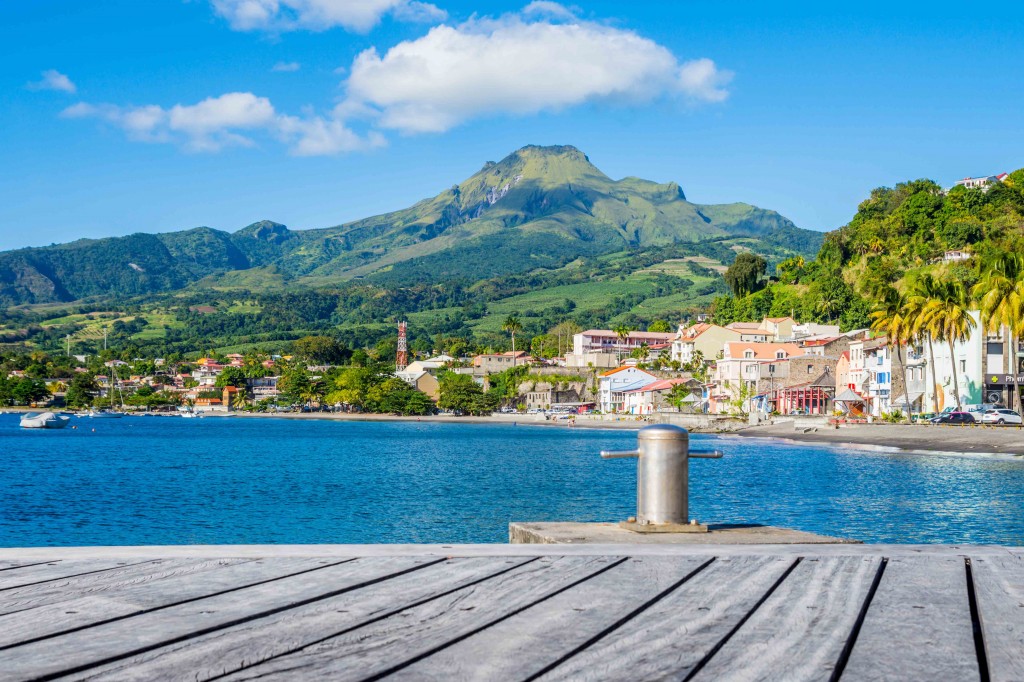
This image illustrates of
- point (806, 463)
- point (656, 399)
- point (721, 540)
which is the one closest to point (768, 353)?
point (656, 399)

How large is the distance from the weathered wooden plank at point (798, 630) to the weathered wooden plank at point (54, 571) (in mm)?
3596

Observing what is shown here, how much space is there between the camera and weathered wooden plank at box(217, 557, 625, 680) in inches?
152

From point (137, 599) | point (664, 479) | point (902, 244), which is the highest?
point (902, 244)

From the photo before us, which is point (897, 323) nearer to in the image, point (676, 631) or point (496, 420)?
point (676, 631)

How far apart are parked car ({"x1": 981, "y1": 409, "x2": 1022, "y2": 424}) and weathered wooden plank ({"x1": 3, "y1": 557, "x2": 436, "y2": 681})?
72.8 m

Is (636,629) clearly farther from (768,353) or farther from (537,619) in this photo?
(768,353)

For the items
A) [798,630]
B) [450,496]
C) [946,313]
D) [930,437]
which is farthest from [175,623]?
[946,313]

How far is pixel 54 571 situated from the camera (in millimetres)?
5797

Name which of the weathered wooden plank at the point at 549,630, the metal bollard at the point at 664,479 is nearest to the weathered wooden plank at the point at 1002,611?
the weathered wooden plank at the point at 549,630

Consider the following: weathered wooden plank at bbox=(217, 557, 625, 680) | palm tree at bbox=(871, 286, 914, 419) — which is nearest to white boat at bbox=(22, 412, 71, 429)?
palm tree at bbox=(871, 286, 914, 419)

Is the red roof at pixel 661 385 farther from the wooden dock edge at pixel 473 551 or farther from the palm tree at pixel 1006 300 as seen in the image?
the wooden dock edge at pixel 473 551

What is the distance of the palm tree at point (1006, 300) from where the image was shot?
225 feet

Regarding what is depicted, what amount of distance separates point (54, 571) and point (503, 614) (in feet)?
8.99

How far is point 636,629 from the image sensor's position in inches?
176
